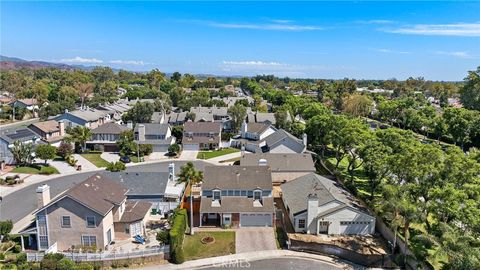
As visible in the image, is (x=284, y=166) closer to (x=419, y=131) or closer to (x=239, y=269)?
(x=239, y=269)

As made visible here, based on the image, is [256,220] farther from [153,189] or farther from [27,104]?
[27,104]

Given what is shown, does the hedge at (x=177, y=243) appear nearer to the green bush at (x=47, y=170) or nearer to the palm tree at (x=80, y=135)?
the green bush at (x=47, y=170)

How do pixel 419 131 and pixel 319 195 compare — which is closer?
pixel 319 195

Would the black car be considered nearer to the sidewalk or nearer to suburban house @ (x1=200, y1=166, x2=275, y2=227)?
suburban house @ (x1=200, y1=166, x2=275, y2=227)

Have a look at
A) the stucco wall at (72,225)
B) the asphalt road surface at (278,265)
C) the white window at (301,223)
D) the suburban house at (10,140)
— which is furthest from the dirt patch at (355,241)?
the suburban house at (10,140)

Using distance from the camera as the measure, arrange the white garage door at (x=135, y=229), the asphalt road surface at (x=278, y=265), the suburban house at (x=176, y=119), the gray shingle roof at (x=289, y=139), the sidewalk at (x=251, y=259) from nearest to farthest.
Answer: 1. the asphalt road surface at (x=278, y=265)
2. the sidewalk at (x=251, y=259)
3. the white garage door at (x=135, y=229)
4. the gray shingle roof at (x=289, y=139)
5. the suburban house at (x=176, y=119)

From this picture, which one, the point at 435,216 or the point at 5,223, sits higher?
the point at 435,216

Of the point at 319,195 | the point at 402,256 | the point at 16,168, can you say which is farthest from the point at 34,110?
the point at 402,256
